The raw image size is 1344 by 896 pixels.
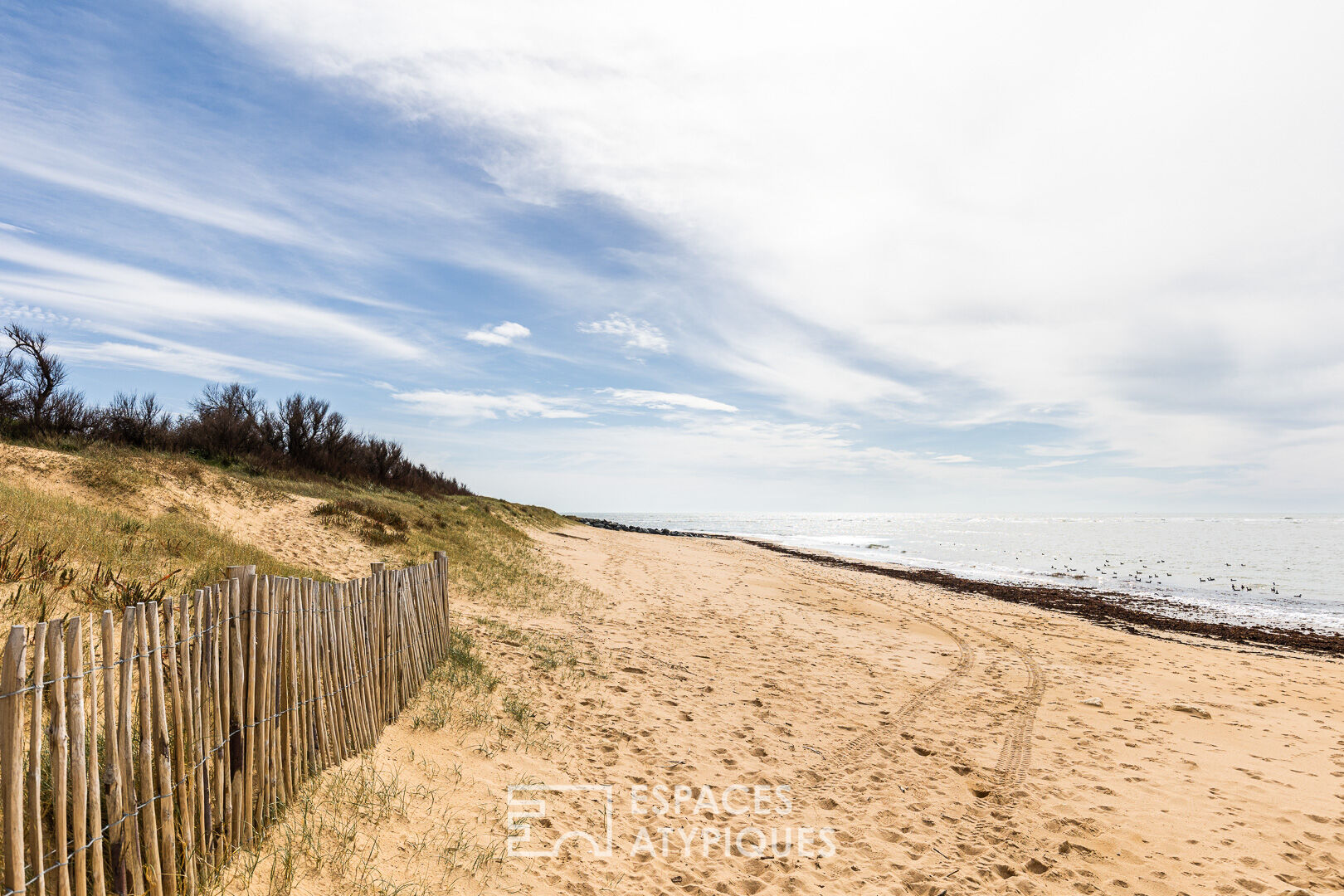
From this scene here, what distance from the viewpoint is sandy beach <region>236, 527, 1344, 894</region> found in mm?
4574

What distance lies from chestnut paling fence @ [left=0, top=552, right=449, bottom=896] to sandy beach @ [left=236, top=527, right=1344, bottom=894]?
2.02 ft

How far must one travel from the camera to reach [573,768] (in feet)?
18.6

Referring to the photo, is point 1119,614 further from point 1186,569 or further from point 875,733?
point 1186,569

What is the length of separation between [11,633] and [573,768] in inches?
174

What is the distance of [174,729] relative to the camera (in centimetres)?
318

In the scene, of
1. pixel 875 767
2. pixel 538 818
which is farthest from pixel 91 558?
pixel 875 767

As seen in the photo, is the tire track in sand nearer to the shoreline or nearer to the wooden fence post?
the wooden fence post

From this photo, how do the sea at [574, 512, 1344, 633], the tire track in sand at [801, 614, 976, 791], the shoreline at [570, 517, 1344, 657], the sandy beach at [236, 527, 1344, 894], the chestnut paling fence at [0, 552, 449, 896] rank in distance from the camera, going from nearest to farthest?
the chestnut paling fence at [0, 552, 449, 896] < the sandy beach at [236, 527, 1344, 894] < the tire track in sand at [801, 614, 976, 791] < the shoreline at [570, 517, 1344, 657] < the sea at [574, 512, 1344, 633]

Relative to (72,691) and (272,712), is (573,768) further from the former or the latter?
(72,691)

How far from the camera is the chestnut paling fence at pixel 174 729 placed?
8.04 feet

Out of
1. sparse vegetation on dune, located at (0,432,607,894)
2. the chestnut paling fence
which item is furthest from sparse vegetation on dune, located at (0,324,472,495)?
the chestnut paling fence

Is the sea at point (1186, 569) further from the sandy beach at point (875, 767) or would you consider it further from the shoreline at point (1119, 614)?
the sandy beach at point (875, 767)

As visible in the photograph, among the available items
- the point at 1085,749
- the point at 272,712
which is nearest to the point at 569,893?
the point at 272,712

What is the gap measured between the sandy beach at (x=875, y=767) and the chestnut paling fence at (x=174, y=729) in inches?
24.3
